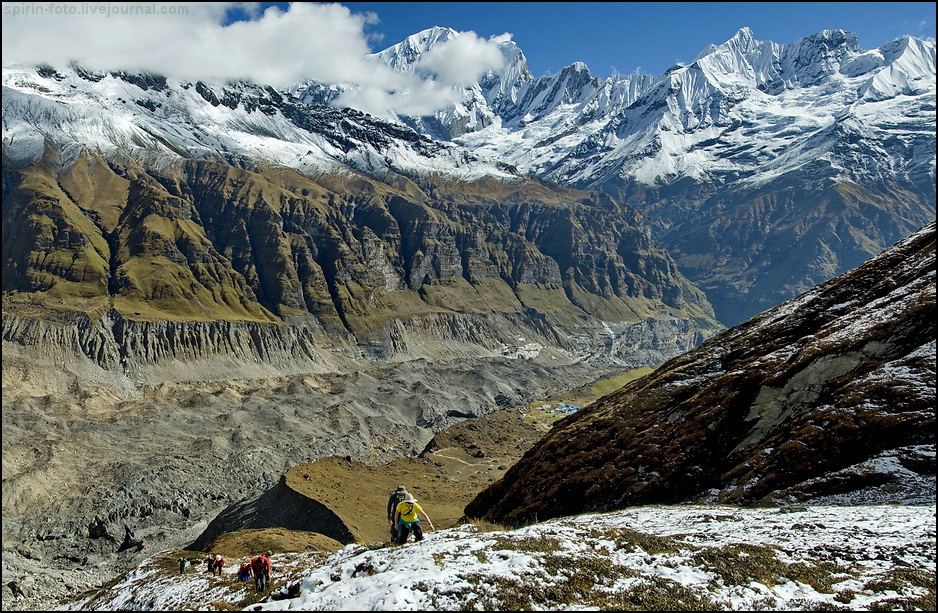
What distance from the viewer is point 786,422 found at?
95.2 ft

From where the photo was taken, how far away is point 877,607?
14.1m

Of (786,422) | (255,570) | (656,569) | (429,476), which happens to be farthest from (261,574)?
(429,476)

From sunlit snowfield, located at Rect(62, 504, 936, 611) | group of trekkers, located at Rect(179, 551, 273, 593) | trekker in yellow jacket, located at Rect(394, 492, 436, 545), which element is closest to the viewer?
sunlit snowfield, located at Rect(62, 504, 936, 611)

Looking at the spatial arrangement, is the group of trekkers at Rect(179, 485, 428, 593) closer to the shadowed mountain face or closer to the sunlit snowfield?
the sunlit snowfield

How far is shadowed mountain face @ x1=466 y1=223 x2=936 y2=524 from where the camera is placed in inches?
931

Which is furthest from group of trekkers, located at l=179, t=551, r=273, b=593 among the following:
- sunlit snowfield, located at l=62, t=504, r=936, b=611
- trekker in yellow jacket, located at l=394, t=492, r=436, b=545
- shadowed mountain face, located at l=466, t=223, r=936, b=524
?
shadowed mountain face, located at l=466, t=223, r=936, b=524

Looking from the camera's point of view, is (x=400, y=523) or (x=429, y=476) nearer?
(x=400, y=523)

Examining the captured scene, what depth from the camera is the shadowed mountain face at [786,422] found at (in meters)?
23.7

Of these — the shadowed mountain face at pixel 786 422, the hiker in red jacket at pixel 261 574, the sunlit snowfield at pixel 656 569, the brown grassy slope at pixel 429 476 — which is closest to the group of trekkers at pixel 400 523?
the hiker in red jacket at pixel 261 574

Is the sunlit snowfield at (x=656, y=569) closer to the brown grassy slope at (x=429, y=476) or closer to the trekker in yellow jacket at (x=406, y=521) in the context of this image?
the trekker in yellow jacket at (x=406, y=521)

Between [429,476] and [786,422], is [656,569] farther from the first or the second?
[429,476]

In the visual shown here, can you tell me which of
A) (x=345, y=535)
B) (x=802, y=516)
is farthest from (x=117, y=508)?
(x=802, y=516)

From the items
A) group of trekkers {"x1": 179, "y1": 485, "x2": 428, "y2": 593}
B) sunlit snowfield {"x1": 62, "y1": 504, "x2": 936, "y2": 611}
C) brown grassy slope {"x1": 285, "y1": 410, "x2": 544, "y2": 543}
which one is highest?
group of trekkers {"x1": 179, "y1": 485, "x2": 428, "y2": 593}

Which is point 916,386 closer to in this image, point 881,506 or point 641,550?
point 881,506
